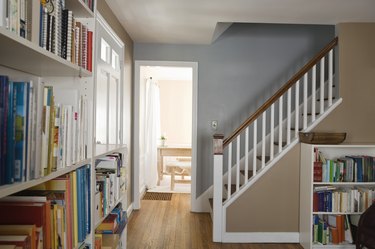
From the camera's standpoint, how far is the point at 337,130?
10.6 feet

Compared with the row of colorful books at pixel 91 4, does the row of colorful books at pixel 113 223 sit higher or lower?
lower

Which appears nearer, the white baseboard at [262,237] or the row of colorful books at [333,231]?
the row of colorful books at [333,231]

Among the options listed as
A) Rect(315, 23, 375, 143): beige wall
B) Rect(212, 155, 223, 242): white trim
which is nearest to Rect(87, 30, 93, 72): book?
Rect(212, 155, 223, 242): white trim

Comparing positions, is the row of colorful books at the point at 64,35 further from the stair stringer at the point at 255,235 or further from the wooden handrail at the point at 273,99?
the stair stringer at the point at 255,235

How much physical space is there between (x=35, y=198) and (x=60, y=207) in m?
0.11

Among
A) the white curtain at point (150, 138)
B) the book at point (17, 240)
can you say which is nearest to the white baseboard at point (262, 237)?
the book at point (17, 240)

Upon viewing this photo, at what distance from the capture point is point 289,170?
3211 mm

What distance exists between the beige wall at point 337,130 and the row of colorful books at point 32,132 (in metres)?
2.43

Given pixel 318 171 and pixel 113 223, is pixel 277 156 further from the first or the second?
pixel 113 223

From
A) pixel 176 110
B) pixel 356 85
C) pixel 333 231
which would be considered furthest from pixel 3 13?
pixel 176 110

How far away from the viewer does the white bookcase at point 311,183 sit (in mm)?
→ 2934

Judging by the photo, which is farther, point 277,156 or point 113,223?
point 277,156

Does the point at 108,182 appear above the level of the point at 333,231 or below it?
above

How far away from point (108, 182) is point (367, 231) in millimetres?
2287
